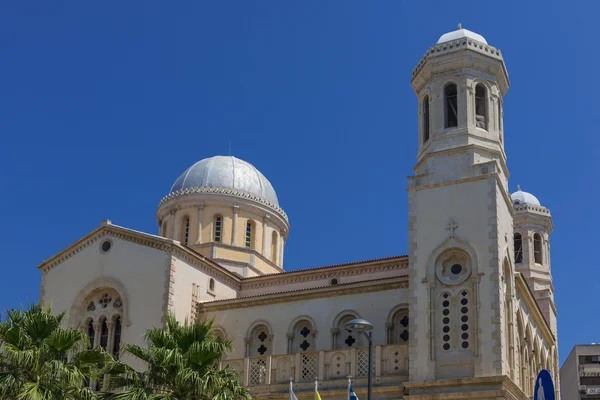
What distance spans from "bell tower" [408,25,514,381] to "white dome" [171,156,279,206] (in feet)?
45.8

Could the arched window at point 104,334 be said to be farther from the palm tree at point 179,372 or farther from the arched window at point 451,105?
the arched window at point 451,105

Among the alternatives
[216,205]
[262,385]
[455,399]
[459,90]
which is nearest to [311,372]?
[262,385]

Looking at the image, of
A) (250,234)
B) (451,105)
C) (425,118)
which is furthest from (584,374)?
(451,105)

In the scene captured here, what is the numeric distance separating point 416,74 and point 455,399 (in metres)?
13.1

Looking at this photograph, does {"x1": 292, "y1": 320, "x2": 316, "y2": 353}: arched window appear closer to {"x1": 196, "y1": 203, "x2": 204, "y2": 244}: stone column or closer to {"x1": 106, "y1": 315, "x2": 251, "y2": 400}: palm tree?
{"x1": 106, "y1": 315, "x2": 251, "y2": 400}: palm tree

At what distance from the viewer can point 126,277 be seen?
3716cm

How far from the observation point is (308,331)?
35531 millimetres

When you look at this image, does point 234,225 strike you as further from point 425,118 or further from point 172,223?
point 425,118

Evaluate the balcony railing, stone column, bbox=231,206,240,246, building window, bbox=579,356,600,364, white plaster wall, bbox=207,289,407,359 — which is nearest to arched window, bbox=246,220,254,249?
stone column, bbox=231,206,240,246

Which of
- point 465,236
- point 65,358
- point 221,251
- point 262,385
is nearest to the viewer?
point 65,358

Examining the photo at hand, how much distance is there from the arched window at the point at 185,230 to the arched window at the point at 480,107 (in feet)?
57.4

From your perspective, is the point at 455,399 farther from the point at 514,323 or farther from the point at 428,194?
the point at 428,194

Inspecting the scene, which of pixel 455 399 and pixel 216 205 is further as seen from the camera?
pixel 216 205

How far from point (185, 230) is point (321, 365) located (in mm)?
15648
